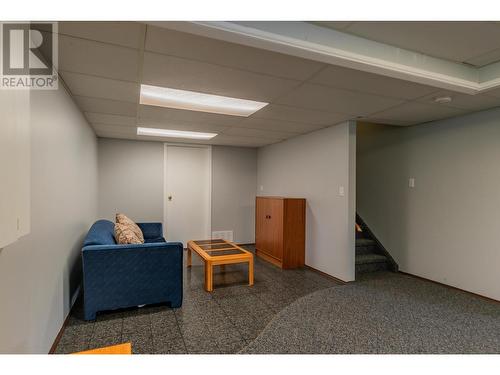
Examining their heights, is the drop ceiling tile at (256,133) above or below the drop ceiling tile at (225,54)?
below

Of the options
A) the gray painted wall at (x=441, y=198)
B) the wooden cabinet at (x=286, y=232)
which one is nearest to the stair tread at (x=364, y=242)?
the gray painted wall at (x=441, y=198)

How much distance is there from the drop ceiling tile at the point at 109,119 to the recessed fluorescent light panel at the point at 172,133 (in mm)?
538

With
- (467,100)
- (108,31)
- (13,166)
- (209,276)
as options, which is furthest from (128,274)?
(467,100)

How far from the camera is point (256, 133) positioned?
4566 mm

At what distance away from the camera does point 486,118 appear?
3.15m

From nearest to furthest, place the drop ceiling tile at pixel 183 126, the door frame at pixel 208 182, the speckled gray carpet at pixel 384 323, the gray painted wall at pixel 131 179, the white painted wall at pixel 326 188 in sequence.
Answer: the speckled gray carpet at pixel 384 323
the white painted wall at pixel 326 188
the drop ceiling tile at pixel 183 126
the gray painted wall at pixel 131 179
the door frame at pixel 208 182

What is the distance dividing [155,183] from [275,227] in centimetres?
257

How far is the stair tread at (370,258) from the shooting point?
4.18 m

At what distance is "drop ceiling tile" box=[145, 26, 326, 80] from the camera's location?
1701 mm

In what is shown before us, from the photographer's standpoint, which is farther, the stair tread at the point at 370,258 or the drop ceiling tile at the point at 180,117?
the stair tread at the point at 370,258

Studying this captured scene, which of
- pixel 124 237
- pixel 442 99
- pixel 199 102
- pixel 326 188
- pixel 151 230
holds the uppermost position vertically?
pixel 199 102

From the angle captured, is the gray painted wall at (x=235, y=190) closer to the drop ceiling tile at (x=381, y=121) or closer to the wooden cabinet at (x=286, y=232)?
the wooden cabinet at (x=286, y=232)

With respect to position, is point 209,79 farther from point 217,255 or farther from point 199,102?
point 217,255

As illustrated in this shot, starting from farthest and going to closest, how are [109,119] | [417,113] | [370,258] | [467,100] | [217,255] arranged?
1. [370,258]
2. [109,119]
3. [217,255]
4. [417,113]
5. [467,100]
